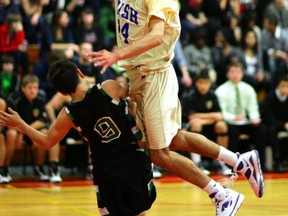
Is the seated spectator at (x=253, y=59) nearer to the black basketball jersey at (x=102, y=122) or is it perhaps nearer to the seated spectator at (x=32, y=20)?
the seated spectator at (x=32, y=20)

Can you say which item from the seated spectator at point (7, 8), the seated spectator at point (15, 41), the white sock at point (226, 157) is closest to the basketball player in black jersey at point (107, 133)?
the white sock at point (226, 157)

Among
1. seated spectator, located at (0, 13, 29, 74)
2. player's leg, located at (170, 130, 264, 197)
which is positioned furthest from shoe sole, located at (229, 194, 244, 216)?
seated spectator, located at (0, 13, 29, 74)

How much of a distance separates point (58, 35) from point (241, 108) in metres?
3.13

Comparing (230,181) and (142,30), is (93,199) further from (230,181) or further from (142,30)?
(142,30)

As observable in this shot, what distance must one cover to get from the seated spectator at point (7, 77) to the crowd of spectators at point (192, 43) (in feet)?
0.05

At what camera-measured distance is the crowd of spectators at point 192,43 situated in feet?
39.1

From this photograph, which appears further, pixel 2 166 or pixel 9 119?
pixel 2 166

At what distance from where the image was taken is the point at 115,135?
618 centimetres

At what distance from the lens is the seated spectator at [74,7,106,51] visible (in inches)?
516

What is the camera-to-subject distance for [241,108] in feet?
39.8

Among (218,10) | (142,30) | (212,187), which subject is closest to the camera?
(142,30)

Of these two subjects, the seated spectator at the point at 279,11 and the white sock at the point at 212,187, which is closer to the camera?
the white sock at the point at 212,187

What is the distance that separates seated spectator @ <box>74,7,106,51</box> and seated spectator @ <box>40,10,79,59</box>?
0.21 metres

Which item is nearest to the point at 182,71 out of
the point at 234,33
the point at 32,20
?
the point at 234,33
